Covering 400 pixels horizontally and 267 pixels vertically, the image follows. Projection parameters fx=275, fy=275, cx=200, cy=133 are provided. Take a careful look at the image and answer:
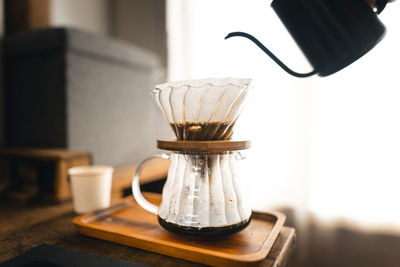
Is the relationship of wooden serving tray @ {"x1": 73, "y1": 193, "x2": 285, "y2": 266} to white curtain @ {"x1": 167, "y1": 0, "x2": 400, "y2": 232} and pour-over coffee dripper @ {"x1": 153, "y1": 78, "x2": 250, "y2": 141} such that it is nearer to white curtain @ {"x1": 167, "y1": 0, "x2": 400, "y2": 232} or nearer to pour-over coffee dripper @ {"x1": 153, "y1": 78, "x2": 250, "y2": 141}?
pour-over coffee dripper @ {"x1": 153, "y1": 78, "x2": 250, "y2": 141}

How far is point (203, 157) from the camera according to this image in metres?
0.49

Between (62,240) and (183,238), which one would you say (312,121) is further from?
(62,240)

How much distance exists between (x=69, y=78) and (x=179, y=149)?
618 mm

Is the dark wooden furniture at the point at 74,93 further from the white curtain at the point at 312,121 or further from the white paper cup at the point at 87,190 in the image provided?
the white curtain at the point at 312,121

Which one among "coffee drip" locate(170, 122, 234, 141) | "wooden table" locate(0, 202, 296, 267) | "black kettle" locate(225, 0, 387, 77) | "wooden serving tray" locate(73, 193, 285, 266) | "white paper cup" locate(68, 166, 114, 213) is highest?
"black kettle" locate(225, 0, 387, 77)

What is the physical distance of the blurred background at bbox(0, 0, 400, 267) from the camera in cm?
95

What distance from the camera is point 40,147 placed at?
3.13 feet

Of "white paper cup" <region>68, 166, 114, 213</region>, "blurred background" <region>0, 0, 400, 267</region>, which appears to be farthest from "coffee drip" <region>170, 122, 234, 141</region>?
"blurred background" <region>0, 0, 400, 267</region>

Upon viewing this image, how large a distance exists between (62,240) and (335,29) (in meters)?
0.61

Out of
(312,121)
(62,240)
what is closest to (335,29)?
(62,240)

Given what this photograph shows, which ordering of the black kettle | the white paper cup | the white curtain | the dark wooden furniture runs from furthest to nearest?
the white curtain, the dark wooden furniture, the white paper cup, the black kettle

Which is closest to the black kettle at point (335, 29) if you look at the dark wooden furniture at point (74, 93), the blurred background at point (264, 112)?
the blurred background at point (264, 112)

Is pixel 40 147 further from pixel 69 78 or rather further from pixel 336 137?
pixel 336 137

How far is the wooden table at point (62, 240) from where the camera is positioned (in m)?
0.46
